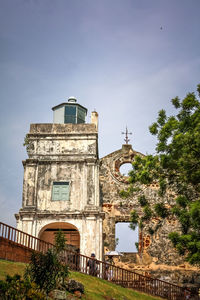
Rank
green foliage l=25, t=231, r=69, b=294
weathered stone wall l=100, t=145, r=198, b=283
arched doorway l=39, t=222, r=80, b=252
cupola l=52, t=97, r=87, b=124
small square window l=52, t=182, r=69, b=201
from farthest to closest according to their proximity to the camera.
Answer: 1. cupola l=52, t=97, r=87, b=124
2. weathered stone wall l=100, t=145, r=198, b=283
3. arched doorway l=39, t=222, r=80, b=252
4. small square window l=52, t=182, r=69, b=201
5. green foliage l=25, t=231, r=69, b=294

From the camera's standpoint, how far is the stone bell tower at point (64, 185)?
67.1 ft

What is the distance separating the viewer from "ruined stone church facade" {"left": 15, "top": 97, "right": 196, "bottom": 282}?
2052 centimetres

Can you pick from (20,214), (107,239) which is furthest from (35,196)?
(107,239)

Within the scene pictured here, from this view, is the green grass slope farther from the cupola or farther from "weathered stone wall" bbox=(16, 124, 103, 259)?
the cupola

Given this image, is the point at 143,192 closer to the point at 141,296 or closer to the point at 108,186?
the point at 108,186

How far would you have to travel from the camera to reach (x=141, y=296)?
16.4 metres

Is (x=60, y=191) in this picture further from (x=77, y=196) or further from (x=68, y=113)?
(x=68, y=113)

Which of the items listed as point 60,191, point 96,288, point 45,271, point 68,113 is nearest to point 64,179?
point 60,191

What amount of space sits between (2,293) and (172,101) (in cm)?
1020

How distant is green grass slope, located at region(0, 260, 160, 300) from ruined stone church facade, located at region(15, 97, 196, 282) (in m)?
3.69

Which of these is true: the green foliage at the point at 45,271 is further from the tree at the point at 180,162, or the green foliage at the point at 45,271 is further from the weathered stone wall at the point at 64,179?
the weathered stone wall at the point at 64,179

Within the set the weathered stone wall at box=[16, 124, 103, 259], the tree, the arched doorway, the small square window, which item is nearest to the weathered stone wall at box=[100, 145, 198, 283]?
the weathered stone wall at box=[16, 124, 103, 259]

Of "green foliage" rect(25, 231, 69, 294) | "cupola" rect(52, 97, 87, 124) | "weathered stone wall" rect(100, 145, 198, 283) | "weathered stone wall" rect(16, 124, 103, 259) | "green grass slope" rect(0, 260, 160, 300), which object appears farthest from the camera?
"cupola" rect(52, 97, 87, 124)

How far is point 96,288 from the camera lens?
15188 mm
